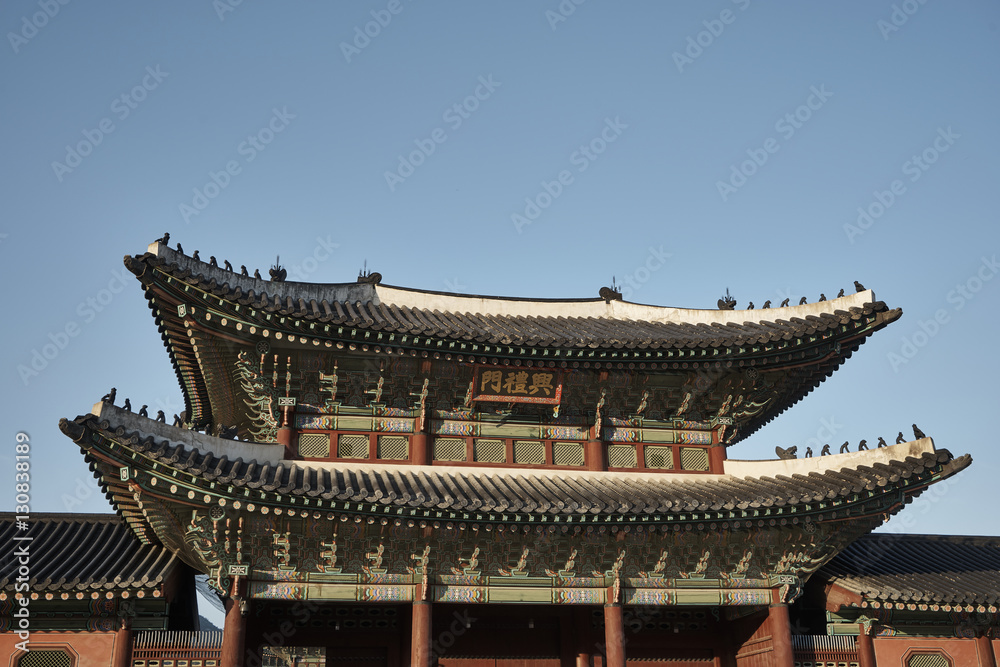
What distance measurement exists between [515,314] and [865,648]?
34.1ft

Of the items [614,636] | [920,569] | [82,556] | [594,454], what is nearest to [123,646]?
[82,556]

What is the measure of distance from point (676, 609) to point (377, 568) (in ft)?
21.9

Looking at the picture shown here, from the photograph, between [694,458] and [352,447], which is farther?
[694,458]

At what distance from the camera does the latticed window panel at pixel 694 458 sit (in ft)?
63.1

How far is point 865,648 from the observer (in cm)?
1767

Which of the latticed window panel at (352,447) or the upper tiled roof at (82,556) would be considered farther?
the latticed window panel at (352,447)

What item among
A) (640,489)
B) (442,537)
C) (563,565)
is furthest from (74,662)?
(640,489)

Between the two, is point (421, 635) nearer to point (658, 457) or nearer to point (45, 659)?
point (658, 457)

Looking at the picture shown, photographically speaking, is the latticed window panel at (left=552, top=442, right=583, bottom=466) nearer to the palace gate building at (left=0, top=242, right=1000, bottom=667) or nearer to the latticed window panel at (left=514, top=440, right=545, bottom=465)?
the palace gate building at (left=0, top=242, right=1000, bottom=667)

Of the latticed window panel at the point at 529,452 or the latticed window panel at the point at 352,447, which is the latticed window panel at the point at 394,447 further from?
the latticed window panel at the point at 529,452

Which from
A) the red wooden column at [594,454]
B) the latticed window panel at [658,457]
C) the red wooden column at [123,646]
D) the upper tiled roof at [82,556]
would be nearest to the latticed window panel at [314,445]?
the upper tiled roof at [82,556]

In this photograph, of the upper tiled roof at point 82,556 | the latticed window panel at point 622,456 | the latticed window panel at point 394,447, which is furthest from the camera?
the latticed window panel at point 622,456

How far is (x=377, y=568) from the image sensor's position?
16.2 metres

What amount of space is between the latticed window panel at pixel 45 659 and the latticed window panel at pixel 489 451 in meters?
8.24
